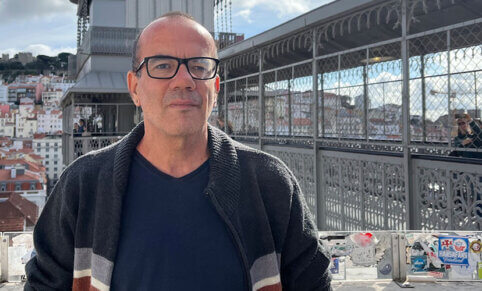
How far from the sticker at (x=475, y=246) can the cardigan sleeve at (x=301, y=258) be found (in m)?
3.62

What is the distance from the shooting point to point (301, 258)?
1.54 metres

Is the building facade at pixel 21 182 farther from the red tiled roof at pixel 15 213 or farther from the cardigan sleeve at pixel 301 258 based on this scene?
the cardigan sleeve at pixel 301 258

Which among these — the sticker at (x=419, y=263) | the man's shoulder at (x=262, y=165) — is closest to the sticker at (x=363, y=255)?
the sticker at (x=419, y=263)

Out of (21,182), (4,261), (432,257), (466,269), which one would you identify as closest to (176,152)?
(432,257)

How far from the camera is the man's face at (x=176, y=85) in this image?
1.43 metres

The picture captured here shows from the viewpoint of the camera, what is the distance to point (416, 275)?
475 centimetres

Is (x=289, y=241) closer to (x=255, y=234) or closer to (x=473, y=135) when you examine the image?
(x=255, y=234)

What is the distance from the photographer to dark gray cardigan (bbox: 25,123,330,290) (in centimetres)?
143

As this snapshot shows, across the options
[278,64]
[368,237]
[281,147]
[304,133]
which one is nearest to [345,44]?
[304,133]

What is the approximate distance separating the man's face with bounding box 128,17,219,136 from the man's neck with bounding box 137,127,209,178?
0.04 meters

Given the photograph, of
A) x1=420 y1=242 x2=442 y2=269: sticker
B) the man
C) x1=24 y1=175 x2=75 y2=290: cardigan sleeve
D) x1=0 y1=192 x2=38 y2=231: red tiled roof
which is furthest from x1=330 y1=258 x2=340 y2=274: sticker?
x1=0 y1=192 x2=38 y2=231: red tiled roof

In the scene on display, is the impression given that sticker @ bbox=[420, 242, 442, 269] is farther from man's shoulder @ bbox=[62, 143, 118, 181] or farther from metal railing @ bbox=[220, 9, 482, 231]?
man's shoulder @ bbox=[62, 143, 118, 181]

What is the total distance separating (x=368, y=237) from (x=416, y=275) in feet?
2.12

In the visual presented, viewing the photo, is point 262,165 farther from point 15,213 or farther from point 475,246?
point 15,213
